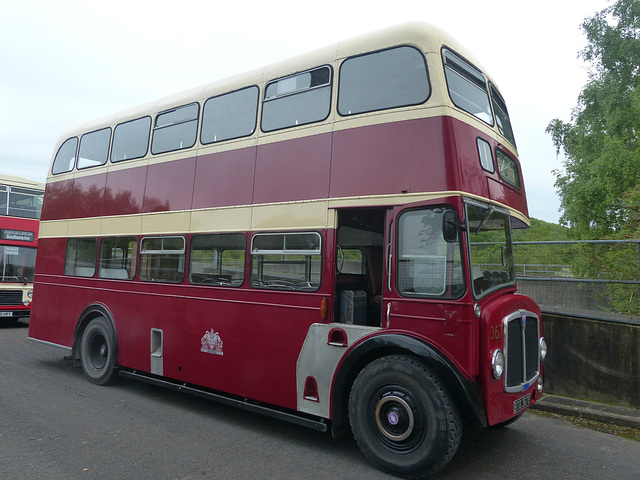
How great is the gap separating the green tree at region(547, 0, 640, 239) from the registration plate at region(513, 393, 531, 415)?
16315 mm

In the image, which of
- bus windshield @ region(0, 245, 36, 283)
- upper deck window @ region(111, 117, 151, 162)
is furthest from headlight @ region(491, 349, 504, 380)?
bus windshield @ region(0, 245, 36, 283)

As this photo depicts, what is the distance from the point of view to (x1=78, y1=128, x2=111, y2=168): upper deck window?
8039mm

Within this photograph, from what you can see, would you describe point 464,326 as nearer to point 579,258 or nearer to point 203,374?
point 203,374

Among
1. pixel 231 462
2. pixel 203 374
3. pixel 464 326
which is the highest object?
pixel 464 326

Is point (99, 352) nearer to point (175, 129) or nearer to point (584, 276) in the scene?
point (175, 129)

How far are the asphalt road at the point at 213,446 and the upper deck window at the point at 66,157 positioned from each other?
4.05m

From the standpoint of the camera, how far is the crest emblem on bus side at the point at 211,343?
5.84 m

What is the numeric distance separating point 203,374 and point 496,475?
3548 millimetres

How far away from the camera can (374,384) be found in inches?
173

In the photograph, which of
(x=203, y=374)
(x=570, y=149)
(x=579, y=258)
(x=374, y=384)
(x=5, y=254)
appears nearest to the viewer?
(x=374, y=384)

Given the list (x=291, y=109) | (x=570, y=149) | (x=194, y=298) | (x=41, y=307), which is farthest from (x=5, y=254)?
(x=570, y=149)

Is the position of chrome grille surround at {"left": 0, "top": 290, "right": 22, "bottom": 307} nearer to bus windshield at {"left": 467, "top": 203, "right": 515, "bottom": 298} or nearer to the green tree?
bus windshield at {"left": 467, "top": 203, "right": 515, "bottom": 298}

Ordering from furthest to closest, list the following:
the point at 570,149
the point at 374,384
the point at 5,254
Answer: the point at 570,149 < the point at 5,254 < the point at 374,384

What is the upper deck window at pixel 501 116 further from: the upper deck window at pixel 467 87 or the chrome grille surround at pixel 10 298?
the chrome grille surround at pixel 10 298
